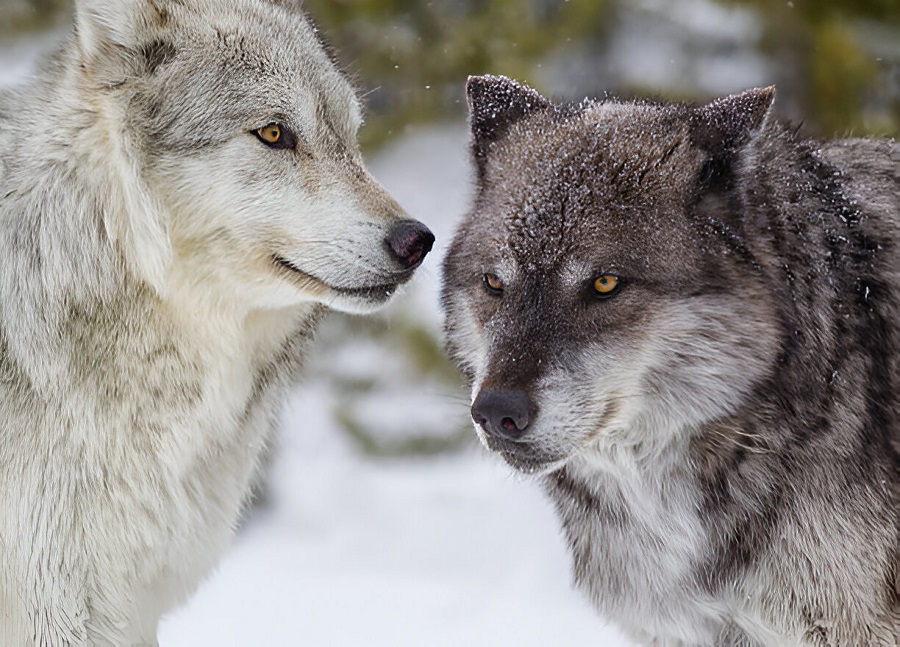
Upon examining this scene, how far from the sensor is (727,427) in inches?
122

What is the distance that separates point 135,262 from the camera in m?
3.19

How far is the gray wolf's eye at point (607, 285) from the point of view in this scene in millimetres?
3014

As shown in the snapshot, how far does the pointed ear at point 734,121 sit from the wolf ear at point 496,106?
67 cm

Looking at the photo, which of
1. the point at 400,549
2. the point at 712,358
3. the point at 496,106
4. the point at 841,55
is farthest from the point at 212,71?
the point at 841,55

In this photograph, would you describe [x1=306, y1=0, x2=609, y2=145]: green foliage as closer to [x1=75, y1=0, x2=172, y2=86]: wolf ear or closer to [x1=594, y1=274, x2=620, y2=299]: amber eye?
[x1=75, y1=0, x2=172, y2=86]: wolf ear

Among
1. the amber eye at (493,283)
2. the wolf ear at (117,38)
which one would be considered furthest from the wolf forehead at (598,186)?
the wolf ear at (117,38)

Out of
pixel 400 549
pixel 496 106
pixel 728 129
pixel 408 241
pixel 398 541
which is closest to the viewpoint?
pixel 728 129

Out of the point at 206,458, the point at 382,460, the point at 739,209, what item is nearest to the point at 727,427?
the point at 739,209

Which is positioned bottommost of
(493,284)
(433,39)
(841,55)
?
(433,39)

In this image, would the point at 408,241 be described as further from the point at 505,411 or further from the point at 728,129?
the point at 728,129

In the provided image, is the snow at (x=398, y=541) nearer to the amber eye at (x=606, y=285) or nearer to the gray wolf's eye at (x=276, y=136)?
the gray wolf's eye at (x=276, y=136)

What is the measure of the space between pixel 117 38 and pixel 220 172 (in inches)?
20.0

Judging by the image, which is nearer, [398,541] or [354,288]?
[354,288]

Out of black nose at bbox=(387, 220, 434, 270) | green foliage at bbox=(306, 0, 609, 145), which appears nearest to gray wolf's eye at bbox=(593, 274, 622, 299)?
black nose at bbox=(387, 220, 434, 270)
